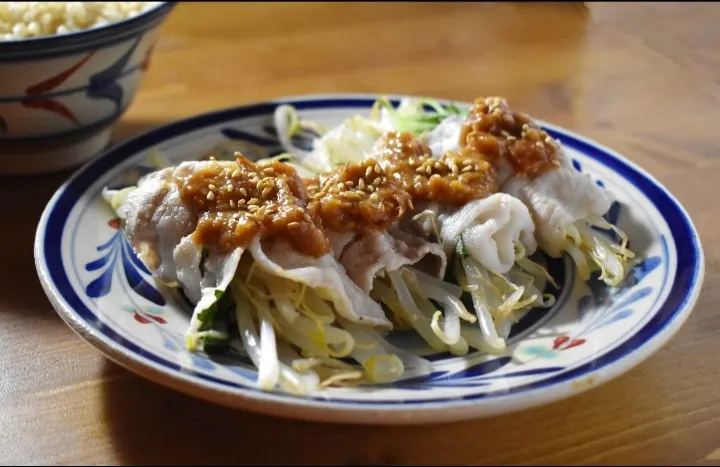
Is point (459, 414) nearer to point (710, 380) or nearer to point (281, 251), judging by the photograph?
point (281, 251)

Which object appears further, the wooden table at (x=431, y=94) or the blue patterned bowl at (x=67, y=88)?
the blue patterned bowl at (x=67, y=88)

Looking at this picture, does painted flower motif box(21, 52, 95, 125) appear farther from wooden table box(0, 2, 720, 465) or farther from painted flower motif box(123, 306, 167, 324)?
painted flower motif box(123, 306, 167, 324)

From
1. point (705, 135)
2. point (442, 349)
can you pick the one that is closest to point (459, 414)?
point (442, 349)

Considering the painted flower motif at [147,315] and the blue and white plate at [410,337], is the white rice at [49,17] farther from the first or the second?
the painted flower motif at [147,315]

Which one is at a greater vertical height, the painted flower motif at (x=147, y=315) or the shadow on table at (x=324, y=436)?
the painted flower motif at (x=147, y=315)

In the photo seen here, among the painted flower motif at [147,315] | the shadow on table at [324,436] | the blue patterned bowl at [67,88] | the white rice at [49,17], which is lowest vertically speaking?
the shadow on table at [324,436]

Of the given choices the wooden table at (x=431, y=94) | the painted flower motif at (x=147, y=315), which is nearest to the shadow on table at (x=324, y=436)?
the wooden table at (x=431, y=94)

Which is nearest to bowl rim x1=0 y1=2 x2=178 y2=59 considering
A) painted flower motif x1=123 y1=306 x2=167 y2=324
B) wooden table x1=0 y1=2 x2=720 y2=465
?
wooden table x1=0 y1=2 x2=720 y2=465
